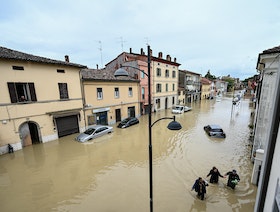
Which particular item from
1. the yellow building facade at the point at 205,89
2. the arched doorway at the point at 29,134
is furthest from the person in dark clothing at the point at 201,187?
the yellow building facade at the point at 205,89

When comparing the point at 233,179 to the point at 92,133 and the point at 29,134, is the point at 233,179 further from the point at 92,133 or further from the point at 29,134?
the point at 29,134

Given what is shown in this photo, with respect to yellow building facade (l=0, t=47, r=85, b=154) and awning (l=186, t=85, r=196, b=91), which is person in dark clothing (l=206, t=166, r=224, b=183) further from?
awning (l=186, t=85, r=196, b=91)

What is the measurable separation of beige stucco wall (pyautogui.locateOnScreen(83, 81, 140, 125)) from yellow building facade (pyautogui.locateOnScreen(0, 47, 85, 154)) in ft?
4.19

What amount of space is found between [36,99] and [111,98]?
8183 millimetres

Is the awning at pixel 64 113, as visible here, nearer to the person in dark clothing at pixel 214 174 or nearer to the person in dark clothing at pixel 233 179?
the person in dark clothing at pixel 214 174

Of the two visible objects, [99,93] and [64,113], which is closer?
[64,113]

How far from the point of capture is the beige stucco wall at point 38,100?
1045cm

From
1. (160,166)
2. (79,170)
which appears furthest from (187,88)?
(79,170)

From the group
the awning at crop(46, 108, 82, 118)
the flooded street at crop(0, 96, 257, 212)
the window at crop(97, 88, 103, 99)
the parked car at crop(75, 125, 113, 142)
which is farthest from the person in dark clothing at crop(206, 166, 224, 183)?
the window at crop(97, 88, 103, 99)

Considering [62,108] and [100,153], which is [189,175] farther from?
[62,108]

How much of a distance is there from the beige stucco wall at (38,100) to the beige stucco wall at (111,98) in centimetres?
138

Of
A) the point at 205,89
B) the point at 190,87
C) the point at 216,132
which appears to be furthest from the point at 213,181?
the point at 205,89

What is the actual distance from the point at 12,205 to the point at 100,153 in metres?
5.39

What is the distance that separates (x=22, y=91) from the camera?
37.3 ft
